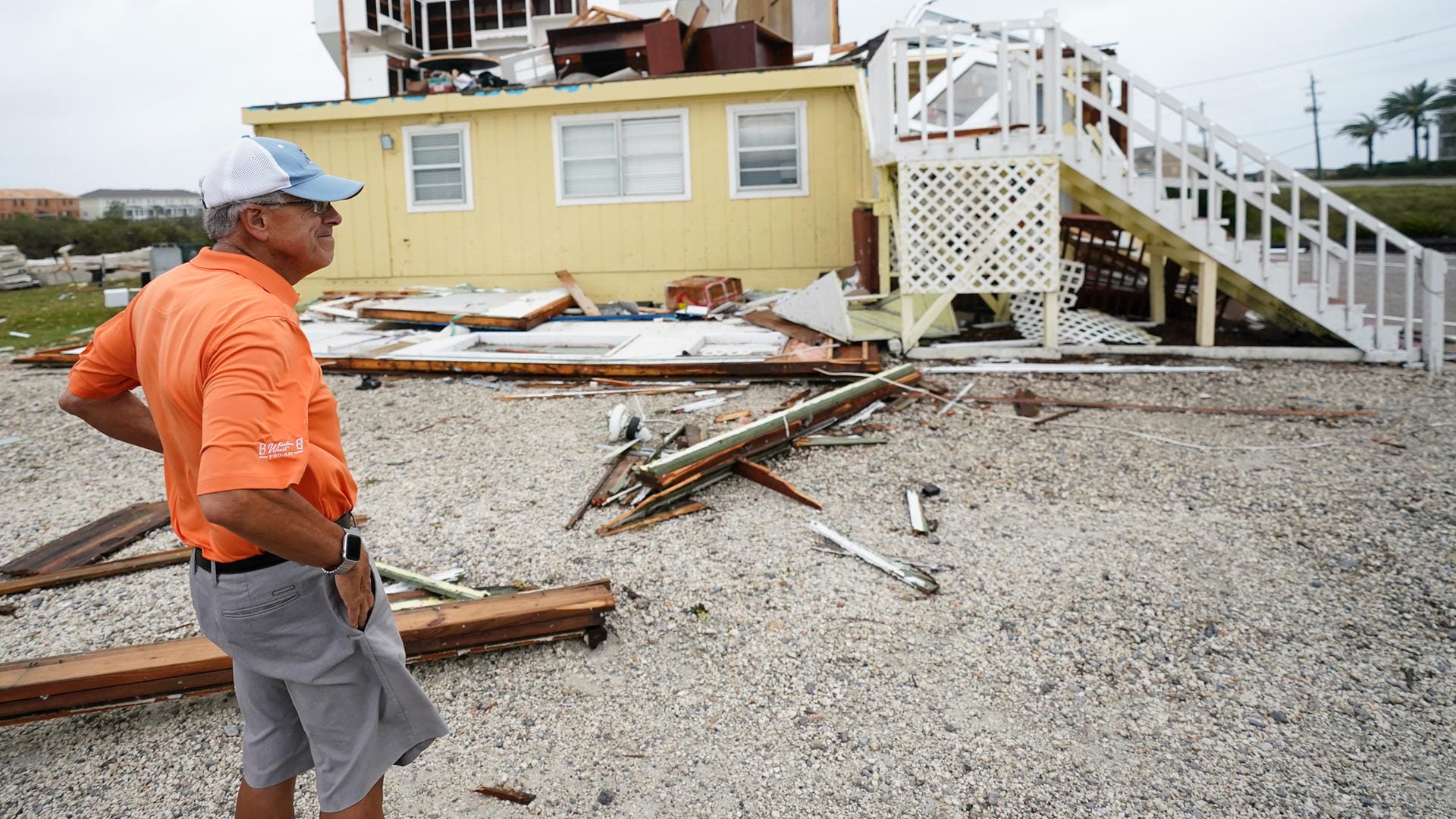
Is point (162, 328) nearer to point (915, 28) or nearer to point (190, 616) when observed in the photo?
point (190, 616)

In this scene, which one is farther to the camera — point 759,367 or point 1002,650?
point 759,367

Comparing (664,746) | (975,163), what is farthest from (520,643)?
(975,163)

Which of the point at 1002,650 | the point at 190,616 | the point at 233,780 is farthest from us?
the point at 190,616

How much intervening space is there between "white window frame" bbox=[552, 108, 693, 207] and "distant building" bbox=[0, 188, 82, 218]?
2231 inches

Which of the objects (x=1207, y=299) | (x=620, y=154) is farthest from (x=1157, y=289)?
(x=620, y=154)

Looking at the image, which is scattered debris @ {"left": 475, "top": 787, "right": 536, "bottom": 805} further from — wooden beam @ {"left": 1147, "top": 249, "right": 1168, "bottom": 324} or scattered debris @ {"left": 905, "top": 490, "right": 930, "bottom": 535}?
wooden beam @ {"left": 1147, "top": 249, "right": 1168, "bottom": 324}

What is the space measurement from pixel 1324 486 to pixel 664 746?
433cm

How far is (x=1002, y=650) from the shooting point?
3.68 meters

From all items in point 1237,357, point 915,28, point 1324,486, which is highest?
point 915,28

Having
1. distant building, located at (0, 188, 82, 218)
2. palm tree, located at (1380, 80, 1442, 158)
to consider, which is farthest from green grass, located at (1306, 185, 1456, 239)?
distant building, located at (0, 188, 82, 218)

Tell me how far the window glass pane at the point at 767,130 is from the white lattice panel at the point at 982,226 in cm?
391

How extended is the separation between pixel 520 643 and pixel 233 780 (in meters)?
1.08

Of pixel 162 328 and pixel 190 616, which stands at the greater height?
pixel 162 328

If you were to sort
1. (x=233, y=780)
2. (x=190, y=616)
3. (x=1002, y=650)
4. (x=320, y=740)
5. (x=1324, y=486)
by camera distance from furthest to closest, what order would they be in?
(x=1324, y=486) → (x=190, y=616) → (x=1002, y=650) → (x=233, y=780) → (x=320, y=740)
